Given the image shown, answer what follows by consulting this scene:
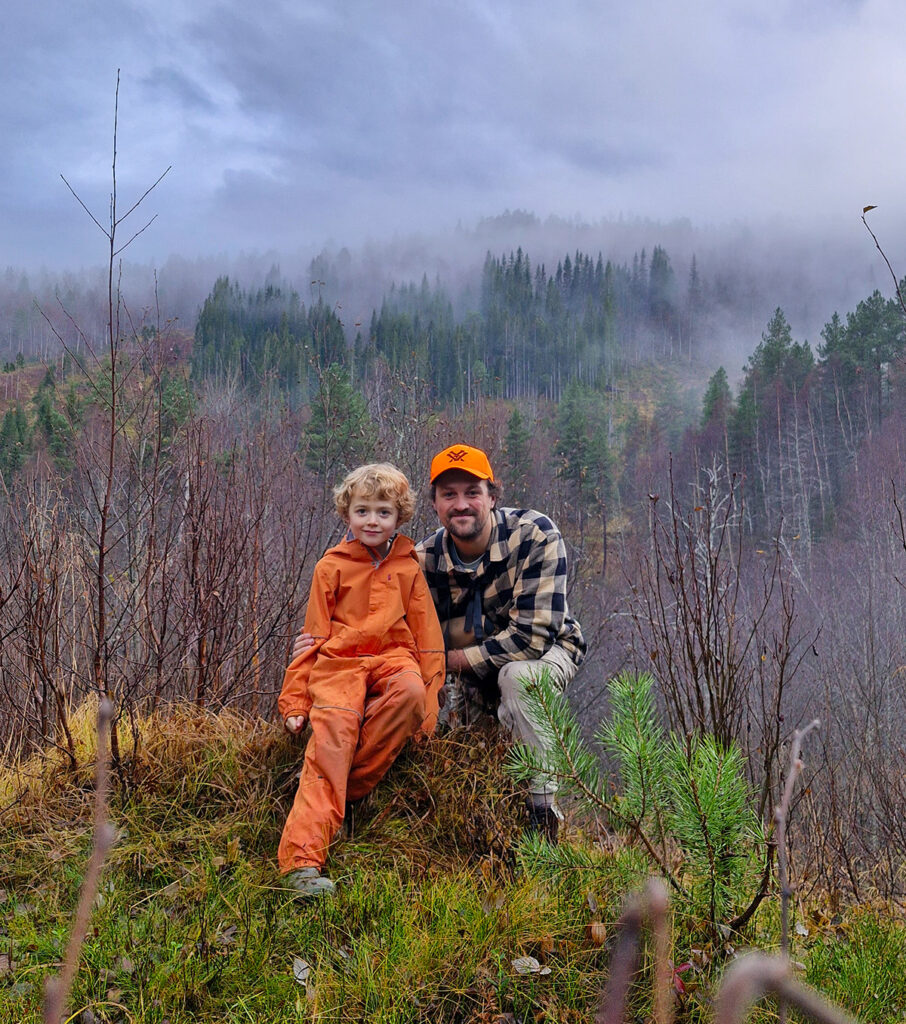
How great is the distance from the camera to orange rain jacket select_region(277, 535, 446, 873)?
311cm

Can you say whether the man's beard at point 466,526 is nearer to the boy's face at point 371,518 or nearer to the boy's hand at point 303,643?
the boy's face at point 371,518

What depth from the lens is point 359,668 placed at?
341cm

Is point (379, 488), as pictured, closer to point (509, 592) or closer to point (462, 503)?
point (462, 503)

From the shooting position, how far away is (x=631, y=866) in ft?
8.20

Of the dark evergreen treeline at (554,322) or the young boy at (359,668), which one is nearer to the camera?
the young boy at (359,668)

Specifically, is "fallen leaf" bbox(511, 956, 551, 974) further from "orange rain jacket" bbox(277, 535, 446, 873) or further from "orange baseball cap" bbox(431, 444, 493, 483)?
"orange baseball cap" bbox(431, 444, 493, 483)

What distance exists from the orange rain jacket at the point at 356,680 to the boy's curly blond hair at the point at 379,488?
17 centimetres

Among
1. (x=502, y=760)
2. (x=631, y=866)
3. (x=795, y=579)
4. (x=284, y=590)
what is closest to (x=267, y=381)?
(x=284, y=590)

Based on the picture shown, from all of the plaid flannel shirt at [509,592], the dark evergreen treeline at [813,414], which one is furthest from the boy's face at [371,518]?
the dark evergreen treeline at [813,414]

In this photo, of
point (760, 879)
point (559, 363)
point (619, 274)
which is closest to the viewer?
point (760, 879)

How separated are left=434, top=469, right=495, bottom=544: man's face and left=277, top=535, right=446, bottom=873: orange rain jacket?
235 mm

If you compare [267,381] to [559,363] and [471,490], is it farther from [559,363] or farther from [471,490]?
[559,363]

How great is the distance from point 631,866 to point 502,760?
3.75 feet

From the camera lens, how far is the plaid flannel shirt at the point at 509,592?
3670 millimetres
